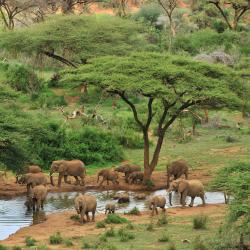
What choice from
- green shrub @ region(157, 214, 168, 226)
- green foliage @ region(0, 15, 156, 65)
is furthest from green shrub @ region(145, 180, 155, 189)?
green foliage @ region(0, 15, 156, 65)

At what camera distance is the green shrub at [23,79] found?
4112 centimetres

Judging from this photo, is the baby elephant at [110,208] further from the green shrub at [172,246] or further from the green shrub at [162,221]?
the green shrub at [172,246]

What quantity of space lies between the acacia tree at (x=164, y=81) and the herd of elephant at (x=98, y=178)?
721mm

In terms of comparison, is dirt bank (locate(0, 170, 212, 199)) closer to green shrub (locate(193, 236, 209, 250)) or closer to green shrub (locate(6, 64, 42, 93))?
green shrub (locate(193, 236, 209, 250))

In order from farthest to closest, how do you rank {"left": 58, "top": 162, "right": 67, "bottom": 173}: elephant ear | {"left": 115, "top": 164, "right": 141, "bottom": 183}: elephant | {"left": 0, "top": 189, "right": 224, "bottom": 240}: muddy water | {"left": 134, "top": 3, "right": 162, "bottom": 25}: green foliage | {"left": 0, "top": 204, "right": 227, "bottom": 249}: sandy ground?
{"left": 134, "top": 3, "right": 162, "bottom": 25}: green foliage < {"left": 115, "top": 164, "right": 141, "bottom": 183}: elephant < {"left": 58, "top": 162, "right": 67, "bottom": 173}: elephant ear < {"left": 0, "top": 189, "right": 224, "bottom": 240}: muddy water < {"left": 0, "top": 204, "right": 227, "bottom": 249}: sandy ground

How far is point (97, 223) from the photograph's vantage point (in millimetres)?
20719

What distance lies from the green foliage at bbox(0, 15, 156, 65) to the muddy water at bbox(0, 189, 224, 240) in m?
15.6

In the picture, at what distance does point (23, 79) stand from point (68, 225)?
21.1m

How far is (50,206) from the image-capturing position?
24.1 m

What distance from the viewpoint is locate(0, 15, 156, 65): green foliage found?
40.3 metres

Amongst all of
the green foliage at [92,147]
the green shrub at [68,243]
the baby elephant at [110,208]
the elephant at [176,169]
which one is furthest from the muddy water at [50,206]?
the green foliage at [92,147]

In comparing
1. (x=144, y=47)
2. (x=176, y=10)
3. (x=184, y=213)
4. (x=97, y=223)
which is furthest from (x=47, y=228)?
(x=176, y=10)

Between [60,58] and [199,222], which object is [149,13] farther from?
[199,222]

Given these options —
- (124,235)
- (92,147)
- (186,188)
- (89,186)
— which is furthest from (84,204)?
(92,147)
